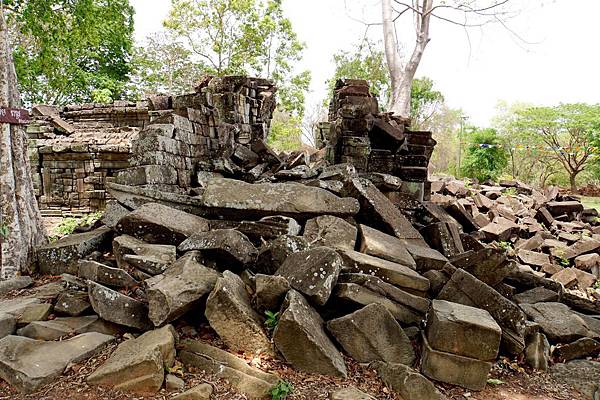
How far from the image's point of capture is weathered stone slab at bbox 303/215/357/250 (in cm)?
413

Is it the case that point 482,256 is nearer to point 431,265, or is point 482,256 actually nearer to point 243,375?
point 431,265

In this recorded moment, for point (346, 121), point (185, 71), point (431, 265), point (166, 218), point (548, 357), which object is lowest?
point (548, 357)

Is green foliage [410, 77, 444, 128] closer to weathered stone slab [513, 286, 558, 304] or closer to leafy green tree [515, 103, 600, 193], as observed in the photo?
leafy green tree [515, 103, 600, 193]

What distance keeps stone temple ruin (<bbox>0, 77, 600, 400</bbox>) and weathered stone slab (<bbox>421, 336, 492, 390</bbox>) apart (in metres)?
0.01

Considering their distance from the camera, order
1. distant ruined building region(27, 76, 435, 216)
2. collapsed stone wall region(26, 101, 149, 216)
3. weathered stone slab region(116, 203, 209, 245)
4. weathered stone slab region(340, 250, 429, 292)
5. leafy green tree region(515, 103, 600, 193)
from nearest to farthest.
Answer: weathered stone slab region(340, 250, 429, 292) < weathered stone slab region(116, 203, 209, 245) < distant ruined building region(27, 76, 435, 216) < collapsed stone wall region(26, 101, 149, 216) < leafy green tree region(515, 103, 600, 193)

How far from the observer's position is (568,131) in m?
23.3

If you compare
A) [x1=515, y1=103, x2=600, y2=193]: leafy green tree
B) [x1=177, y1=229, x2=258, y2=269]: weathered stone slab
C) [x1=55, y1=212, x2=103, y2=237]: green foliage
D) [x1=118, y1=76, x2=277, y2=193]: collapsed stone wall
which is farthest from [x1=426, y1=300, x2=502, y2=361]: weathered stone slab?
[x1=515, y1=103, x2=600, y2=193]: leafy green tree

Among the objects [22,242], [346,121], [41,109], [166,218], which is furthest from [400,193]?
[41,109]

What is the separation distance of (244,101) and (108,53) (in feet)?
54.7

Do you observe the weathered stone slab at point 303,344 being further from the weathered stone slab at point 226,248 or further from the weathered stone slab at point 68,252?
the weathered stone slab at point 68,252

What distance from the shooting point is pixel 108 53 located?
840 inches

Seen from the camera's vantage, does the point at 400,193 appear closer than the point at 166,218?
No

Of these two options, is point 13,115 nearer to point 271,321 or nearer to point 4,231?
point 4,231

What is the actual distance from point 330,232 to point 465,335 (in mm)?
1705
